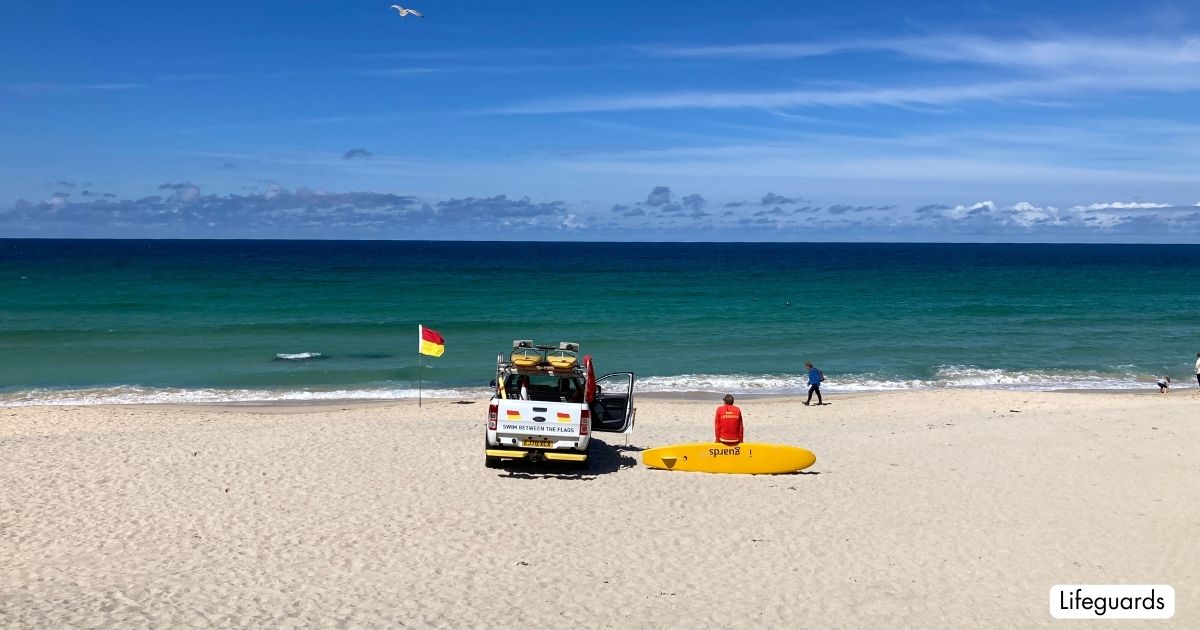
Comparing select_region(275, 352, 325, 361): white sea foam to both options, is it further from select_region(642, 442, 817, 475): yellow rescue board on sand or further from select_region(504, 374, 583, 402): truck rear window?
select_region(642, 442, 817, 475): yellow rescue board on sand

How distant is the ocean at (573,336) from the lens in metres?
27.0

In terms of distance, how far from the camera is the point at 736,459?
14.0m

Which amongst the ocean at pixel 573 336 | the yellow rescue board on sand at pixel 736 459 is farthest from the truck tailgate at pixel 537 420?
the ocean at pixel 573 336

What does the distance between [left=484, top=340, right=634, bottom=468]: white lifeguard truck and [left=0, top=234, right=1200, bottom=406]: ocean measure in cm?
1045

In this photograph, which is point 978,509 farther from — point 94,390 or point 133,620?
point 94,390

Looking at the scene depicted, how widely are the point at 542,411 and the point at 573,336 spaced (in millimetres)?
23321

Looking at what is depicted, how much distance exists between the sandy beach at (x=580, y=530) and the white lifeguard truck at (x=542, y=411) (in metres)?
0.49

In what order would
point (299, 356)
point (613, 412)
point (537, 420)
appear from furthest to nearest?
point (299, 356), point (613, 412), point (537, 420)

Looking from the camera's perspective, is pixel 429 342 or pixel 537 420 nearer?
pixel 537 420

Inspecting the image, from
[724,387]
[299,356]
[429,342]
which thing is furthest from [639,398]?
[299,356]

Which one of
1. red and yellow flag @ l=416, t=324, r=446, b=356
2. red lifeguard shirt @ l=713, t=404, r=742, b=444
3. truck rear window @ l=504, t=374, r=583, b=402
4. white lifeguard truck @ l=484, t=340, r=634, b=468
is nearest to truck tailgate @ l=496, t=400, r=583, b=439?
white lifeguard truck @ l=484, t=340, r=634, b=468

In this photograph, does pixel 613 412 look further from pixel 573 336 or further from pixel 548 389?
pixel 573 336

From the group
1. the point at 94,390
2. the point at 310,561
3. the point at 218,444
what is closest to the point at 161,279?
the point at 94,390

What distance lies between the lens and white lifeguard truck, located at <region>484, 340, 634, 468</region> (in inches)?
531
